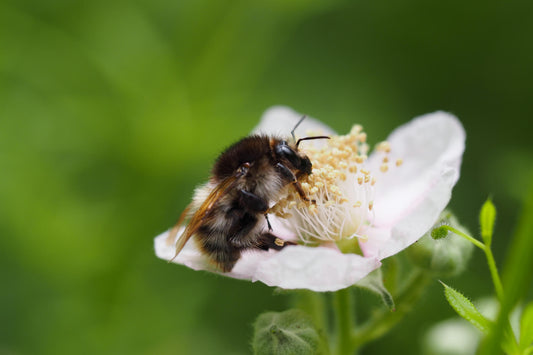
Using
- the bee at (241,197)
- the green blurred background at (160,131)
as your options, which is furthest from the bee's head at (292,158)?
the green blurred background at (160,131)

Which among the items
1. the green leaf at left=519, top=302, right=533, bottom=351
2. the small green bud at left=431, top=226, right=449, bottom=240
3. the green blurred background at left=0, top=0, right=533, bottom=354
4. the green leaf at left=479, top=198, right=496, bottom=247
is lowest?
the green blurred background at left=0, top=0, right=533, bottom=354

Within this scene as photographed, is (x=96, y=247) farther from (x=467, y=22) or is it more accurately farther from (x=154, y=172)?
(x=467, y=22)

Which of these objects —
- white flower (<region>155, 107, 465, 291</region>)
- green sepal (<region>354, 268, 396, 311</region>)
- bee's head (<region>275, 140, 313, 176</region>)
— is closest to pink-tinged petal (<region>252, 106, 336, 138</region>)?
white flower (<region>155, 107, 465, 291</region>)

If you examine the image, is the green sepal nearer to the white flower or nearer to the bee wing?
the white flower

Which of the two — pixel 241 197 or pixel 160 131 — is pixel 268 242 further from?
pixel 160 131

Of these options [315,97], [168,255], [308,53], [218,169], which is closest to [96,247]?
[168,255]

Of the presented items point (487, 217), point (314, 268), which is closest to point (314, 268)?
point (314, 268)
